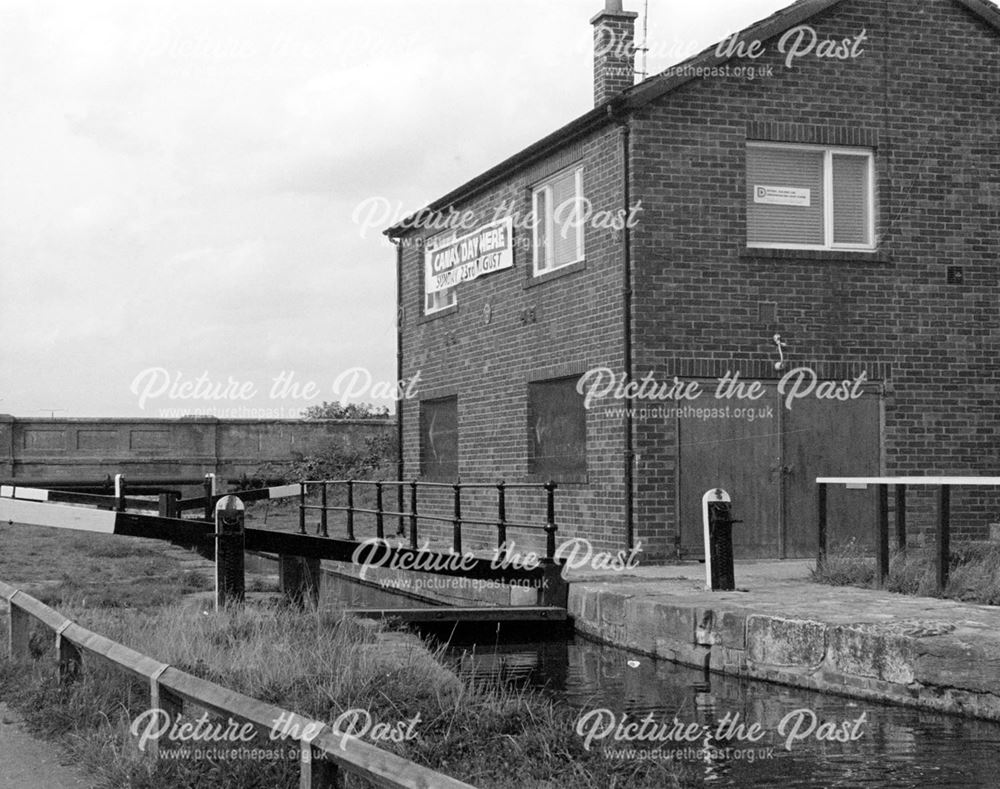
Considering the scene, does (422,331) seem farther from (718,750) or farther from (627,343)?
(718,750)

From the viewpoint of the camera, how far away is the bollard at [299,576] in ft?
44.1

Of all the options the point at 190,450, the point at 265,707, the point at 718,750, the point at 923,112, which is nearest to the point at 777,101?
the point at 923,112

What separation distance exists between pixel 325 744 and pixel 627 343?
10822mm

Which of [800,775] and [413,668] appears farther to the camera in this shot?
[413,668]

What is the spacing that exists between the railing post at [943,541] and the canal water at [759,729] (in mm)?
2149

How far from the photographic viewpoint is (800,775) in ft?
23.5

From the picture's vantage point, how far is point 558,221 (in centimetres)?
1752

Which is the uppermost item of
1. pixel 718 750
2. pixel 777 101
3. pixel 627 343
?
pixel 777 101

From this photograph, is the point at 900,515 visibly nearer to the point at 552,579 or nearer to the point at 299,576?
the point at 552,579

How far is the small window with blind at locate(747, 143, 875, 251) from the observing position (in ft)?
52.3

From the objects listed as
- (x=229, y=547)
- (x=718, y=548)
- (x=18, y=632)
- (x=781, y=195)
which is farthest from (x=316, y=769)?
(x=781, y=195)

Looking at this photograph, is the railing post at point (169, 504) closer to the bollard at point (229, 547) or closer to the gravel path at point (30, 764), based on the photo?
the bollard at point (229, 547)

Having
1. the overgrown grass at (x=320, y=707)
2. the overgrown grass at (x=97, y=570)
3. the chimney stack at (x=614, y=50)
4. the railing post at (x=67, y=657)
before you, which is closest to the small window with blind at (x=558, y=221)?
the chimney stack at (x=614, y=50)

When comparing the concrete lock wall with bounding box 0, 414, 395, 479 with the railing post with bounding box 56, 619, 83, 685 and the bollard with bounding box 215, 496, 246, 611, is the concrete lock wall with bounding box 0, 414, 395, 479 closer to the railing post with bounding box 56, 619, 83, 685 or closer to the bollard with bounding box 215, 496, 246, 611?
the bollard with bounding box 215, 496, 246, 611
